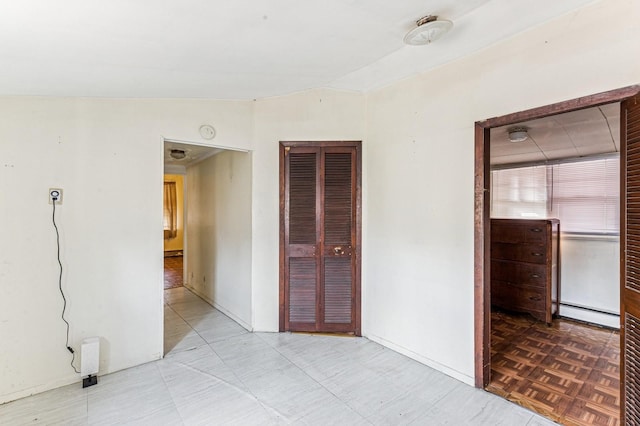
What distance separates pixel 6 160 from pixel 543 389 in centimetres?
431

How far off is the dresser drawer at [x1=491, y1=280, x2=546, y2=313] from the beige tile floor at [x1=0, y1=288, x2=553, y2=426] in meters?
2.03

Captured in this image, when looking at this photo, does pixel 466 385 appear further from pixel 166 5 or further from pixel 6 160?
pixel 6 160

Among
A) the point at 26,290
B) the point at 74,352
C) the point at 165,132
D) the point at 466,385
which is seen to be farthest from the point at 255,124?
the point at 466,385

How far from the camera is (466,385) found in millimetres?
2346

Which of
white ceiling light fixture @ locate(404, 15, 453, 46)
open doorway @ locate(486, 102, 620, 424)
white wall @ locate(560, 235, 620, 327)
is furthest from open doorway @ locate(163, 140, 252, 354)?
white wall @ locate(560, 235, 620, 327)

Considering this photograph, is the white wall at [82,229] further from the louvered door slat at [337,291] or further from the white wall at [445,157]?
the white wall at [445,157]

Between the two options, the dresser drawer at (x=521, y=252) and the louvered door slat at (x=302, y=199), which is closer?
the louvered door slat at (x=302, y=199)

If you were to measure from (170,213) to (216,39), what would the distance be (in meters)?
8.16

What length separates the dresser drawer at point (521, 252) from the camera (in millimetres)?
3678

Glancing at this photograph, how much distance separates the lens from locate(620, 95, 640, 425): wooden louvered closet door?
158cm

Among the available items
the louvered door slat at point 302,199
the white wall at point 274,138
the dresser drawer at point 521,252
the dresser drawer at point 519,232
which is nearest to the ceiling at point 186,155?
the white wall at point 274,138

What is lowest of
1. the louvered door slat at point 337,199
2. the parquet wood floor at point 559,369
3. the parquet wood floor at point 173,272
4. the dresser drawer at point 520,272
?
the parquet wood floor at point 559,369

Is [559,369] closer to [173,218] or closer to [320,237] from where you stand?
[320,237]

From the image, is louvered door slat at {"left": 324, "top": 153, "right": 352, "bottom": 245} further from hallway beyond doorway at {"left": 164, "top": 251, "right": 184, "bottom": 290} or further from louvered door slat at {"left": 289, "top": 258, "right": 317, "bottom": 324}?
hallway beyond doorway at {"left": 164, "top": 251, "right": 184, "bottom": 290}
